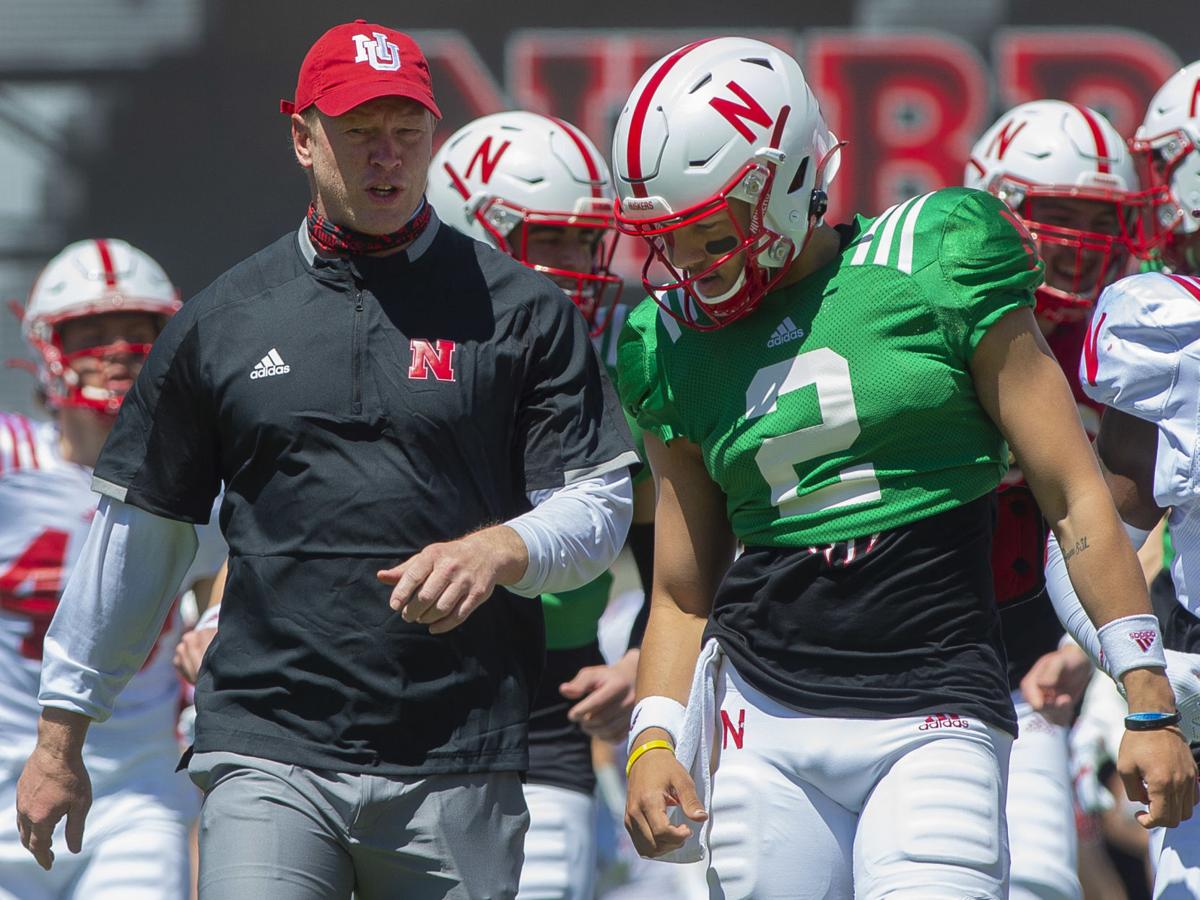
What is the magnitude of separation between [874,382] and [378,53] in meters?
0.96

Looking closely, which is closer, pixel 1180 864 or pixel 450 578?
pixel 450 578

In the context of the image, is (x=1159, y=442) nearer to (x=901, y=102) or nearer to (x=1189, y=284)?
Result: (x=1189, y=284)

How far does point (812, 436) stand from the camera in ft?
9.41

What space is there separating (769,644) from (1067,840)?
1529 mm

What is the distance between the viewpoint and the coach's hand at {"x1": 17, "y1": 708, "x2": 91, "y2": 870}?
3072mm

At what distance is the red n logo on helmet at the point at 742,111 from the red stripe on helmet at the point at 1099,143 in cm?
211

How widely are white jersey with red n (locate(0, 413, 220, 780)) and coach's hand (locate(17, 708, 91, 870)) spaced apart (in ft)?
4.04

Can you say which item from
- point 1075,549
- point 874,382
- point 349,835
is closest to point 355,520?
point 349,835

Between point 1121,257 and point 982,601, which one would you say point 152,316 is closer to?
point 1121,257

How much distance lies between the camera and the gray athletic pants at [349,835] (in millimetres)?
2818

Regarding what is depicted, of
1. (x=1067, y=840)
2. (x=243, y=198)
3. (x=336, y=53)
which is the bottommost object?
(x=1067, y=840)

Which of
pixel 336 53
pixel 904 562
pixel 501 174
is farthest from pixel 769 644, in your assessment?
pixel 501 174

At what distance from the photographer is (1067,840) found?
411cm

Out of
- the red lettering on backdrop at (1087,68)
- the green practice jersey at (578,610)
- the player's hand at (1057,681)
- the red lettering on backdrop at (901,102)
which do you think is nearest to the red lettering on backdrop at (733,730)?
the green practice jersey at (578,610)
